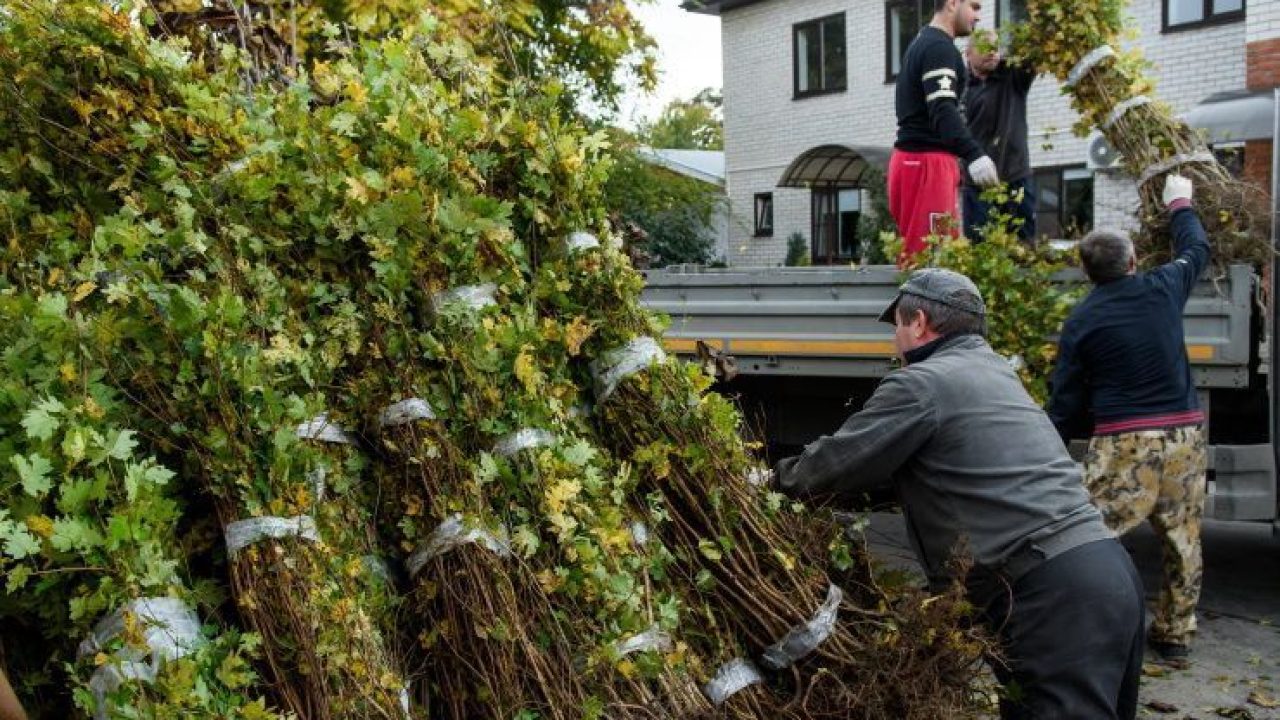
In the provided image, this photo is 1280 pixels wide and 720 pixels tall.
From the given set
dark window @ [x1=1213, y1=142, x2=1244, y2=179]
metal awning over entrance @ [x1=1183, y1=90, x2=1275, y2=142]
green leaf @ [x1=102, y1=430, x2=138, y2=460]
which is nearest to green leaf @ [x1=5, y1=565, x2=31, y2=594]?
green leaf @ [x1=102, y1=430, x2=138, y2=460]

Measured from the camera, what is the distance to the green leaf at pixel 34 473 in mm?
2123

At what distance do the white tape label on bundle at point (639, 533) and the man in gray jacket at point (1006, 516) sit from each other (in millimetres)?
503

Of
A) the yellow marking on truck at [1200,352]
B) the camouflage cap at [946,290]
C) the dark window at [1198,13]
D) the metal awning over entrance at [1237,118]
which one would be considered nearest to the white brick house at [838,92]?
the dark window at [1198,13]

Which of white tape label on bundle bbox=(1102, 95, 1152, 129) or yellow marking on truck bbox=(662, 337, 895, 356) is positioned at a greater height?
white tape label on bundle bbox=(1102, 95, 1152, 129)

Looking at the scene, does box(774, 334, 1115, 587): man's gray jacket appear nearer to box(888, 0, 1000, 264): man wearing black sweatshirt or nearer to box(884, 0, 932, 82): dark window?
box(888, 0, 1000, 264): man wearing black sweatshirt

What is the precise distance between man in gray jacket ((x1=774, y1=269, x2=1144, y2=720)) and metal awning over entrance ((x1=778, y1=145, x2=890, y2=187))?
12.6 metres

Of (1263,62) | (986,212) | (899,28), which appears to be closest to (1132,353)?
(986,212)

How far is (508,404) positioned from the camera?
8.74 feet

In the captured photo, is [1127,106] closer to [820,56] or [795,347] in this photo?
[795,347]

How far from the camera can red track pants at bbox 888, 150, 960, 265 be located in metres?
6.27

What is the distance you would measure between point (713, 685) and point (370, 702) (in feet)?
2.41

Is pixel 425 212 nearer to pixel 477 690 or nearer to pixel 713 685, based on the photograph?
pixel 477 690

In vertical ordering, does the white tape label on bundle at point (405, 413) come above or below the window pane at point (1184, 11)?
below

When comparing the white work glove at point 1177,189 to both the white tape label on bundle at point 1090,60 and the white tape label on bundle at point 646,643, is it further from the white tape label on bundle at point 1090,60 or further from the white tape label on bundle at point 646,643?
the white tape label on bundle at point 646,643
